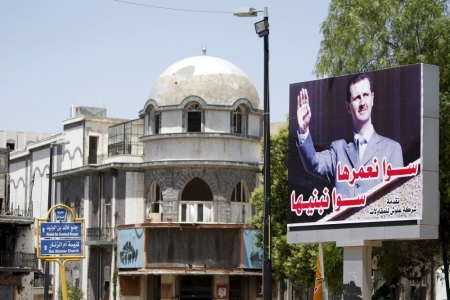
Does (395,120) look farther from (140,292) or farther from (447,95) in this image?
(140,292)

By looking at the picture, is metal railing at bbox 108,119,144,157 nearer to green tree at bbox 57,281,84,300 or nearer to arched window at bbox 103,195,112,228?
arched window at bbox 103,195,112,228

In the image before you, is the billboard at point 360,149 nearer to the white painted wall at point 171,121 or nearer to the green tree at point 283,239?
the green tree at point 283,239

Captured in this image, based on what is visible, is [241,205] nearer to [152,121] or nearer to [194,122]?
[194,122]

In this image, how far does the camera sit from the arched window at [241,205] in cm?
5444

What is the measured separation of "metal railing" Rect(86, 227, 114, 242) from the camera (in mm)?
56531

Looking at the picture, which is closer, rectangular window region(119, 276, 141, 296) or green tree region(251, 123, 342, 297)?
green tree region(251, 123, 342, 297)

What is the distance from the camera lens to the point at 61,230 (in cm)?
3219

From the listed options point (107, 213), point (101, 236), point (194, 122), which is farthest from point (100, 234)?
point (194, 122)

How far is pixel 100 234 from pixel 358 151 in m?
31.0

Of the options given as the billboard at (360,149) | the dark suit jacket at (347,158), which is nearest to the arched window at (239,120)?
the billboard at (360,149)

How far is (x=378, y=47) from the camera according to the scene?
3412 cm

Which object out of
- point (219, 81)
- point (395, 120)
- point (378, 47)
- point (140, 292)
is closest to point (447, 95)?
point (378, 47)

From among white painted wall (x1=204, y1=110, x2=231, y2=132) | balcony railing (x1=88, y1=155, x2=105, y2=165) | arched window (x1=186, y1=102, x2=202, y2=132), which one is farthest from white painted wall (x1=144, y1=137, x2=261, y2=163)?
balcony railing (x1=88, y1=155, x2=105, y2=165)

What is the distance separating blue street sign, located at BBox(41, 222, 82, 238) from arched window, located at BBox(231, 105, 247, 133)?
75.9ft
